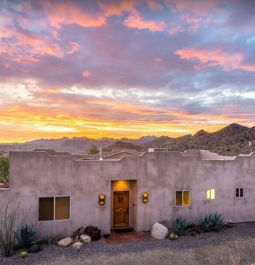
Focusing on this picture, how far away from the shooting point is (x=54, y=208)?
11867mm

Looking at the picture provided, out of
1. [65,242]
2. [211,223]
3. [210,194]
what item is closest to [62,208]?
[65,242]

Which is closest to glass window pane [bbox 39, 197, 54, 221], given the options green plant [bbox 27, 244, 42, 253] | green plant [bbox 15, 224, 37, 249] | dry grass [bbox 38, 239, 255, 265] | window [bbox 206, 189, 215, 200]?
green plant [bbox 15, 224, 37, 249]

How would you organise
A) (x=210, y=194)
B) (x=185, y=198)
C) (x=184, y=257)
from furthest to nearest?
1. (x=210, y=194)
2. (x=185, y=198)
3. (x=184, y=257)

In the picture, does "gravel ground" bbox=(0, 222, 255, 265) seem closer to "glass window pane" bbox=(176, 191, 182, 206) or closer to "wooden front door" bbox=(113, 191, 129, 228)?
"glass window pane" bbox=(176, 191, 182, 206)

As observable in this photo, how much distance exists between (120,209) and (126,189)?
50.6 inches

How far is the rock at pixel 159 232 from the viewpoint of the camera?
1234 centimetres

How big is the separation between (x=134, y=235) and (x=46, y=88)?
48.7 ft

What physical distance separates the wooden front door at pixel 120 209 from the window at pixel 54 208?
3.11 m

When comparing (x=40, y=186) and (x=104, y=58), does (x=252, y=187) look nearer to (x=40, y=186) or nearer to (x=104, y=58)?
(x=40, y=186)

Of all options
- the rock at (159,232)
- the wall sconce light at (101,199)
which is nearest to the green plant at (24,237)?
the wall sconce light at (101,199)

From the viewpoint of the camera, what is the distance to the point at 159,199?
44.2 feet

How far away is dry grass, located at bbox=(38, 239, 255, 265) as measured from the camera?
975 centimetres

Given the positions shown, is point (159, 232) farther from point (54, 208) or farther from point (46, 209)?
point (46, 209)

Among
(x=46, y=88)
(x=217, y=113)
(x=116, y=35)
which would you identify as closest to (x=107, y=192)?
(x=116, y=35)
